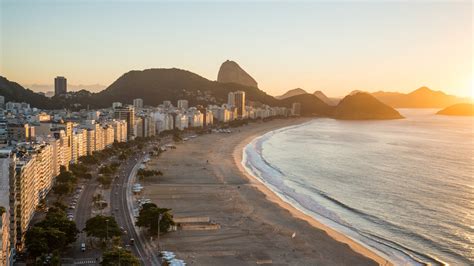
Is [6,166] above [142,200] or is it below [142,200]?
above

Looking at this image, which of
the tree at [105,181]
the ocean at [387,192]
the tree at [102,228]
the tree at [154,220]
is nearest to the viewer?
the tree at [102,228]

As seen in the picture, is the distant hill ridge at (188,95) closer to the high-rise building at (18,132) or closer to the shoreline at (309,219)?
the high-rise building at (18,132)

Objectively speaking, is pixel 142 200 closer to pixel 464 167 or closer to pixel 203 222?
pixel 203 222

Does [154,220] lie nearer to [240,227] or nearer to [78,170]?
[240,227]

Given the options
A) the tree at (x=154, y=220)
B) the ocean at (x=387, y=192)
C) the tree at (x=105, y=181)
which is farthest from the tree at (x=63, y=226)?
the ocean at (x=387, y=192)

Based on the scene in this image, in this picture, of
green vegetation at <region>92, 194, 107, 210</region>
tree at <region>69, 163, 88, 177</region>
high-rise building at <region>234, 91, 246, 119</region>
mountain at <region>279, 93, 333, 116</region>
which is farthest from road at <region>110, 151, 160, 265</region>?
mountain at <region>279, 93, 333, 116</region>

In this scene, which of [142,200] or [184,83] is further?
[184,83]

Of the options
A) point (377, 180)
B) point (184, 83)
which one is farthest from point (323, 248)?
point (184, 83)
